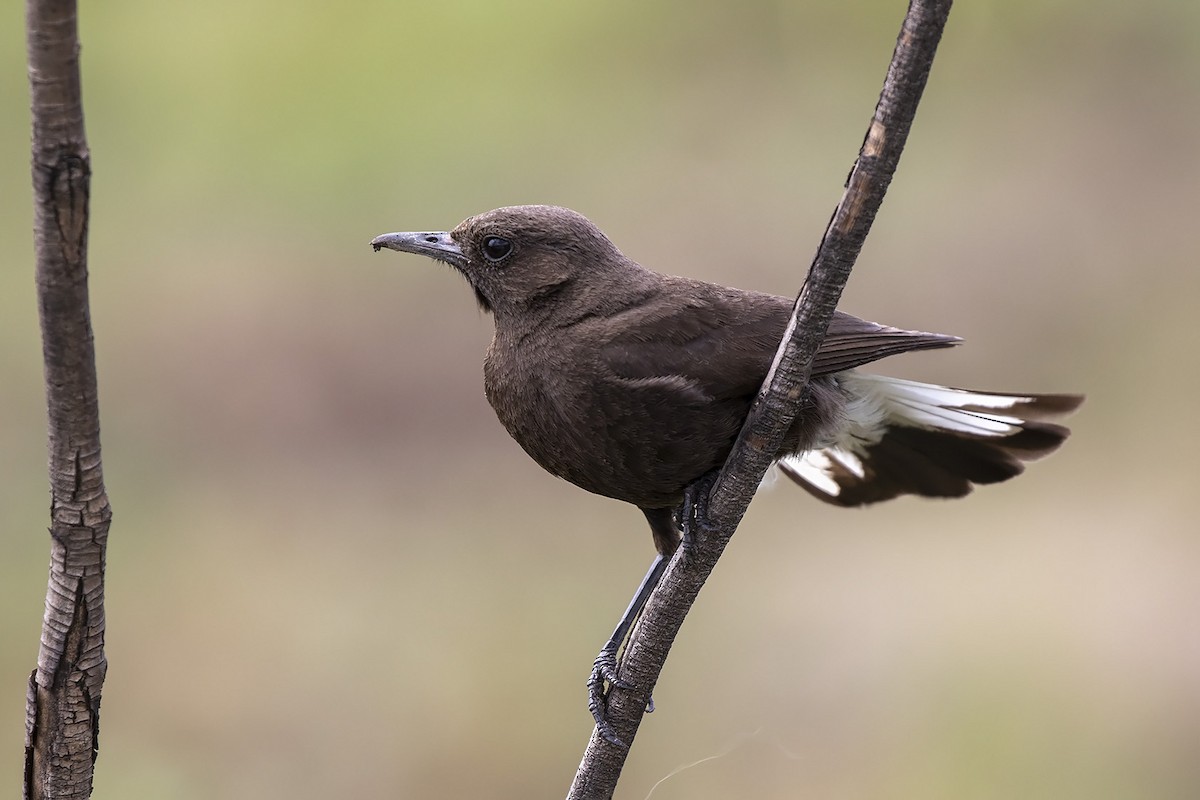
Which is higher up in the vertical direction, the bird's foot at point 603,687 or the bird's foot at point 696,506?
the bird's foot at point 696,506

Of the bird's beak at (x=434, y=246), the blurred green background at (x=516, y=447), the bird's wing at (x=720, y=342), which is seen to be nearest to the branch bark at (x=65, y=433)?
the bird's wing at (x=720, y=342)

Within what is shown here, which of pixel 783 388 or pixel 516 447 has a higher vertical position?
pixel 783 388

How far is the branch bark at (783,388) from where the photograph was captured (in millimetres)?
2453

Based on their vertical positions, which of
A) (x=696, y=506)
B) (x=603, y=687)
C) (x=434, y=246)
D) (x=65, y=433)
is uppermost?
(x=434, y=246)

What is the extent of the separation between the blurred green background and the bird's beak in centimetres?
311

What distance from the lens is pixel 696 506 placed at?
3.54 metres

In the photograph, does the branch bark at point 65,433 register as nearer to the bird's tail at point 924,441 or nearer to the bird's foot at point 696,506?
the bird's foot at point 696,506

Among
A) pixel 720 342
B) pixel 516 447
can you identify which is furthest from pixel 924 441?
pixel 516 447

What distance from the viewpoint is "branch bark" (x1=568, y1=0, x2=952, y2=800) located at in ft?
8.05

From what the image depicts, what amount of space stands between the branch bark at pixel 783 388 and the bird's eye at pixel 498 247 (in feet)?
4.09

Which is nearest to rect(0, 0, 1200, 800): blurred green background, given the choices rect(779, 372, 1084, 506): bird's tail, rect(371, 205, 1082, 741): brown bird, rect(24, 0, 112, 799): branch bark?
rect(779, 372, 1084, 506): bird's tail

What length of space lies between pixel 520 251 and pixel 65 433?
1967 millimetres

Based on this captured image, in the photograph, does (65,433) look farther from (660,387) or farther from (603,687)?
(603,687)

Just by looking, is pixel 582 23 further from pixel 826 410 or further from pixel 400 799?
pixel 826 410
